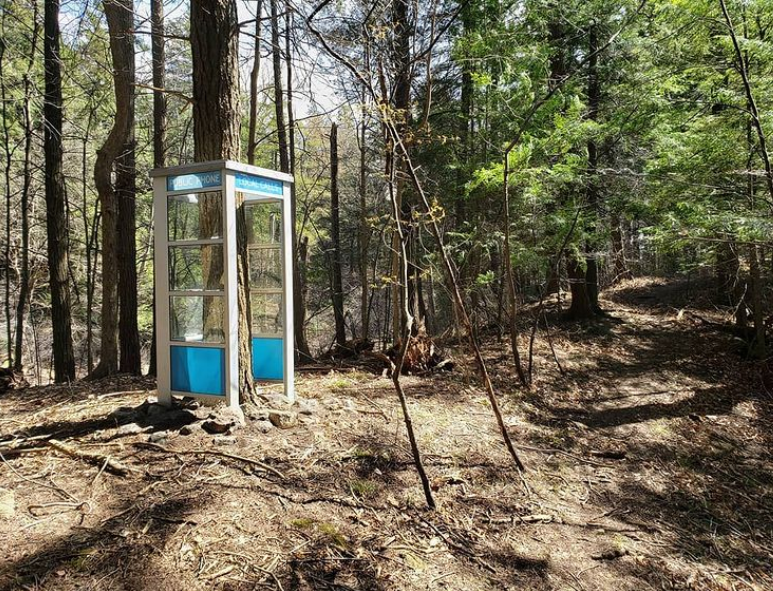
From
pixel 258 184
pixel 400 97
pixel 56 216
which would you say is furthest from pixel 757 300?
pixel 56 216

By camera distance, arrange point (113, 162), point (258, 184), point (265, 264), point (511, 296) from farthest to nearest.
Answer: point (113, 162) → point (511, 296) → point (265, 264) → point (258, 184)

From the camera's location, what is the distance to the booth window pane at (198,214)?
14.8ft

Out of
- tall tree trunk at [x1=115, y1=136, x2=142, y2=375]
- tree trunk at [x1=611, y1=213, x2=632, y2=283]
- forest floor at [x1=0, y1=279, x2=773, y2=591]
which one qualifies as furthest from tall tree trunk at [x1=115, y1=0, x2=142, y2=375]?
tree trunk at [x1=611, y1=213, x2=632, y2=283]

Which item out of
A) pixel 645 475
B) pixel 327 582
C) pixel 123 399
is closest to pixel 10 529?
pixel 327 582

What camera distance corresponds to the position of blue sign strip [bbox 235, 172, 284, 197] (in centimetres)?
454

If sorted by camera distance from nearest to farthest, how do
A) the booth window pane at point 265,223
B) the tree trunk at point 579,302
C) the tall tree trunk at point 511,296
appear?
the booth window pane at point 265,223
the tall tree trunk at point 511,296
the tree trunk at point 579,302

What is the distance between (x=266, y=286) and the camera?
18.0ft

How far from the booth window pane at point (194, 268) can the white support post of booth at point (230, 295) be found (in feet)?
0.61

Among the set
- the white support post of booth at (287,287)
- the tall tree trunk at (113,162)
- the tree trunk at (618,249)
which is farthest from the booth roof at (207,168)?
the tree trunk at (618,249)

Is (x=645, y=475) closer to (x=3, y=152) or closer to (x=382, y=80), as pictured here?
(x=382, y=80)

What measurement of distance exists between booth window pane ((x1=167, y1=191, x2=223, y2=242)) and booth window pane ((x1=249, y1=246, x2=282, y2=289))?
31.8 inches

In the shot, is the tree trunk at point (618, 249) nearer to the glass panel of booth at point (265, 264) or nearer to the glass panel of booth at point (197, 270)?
the glass panel of booth at point (265, 264)

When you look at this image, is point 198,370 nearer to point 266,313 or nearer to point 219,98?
point 266,313

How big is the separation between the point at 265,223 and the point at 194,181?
3.23 feet
